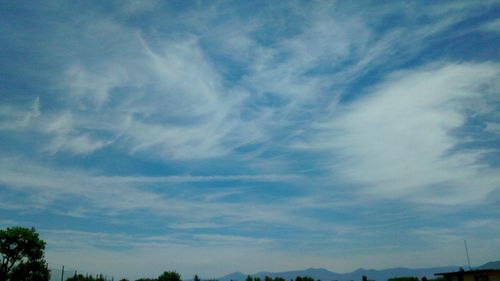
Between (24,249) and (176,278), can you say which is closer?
(24,249)

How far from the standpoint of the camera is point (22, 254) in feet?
191

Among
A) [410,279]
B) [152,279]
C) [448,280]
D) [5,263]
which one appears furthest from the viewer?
[152,279]

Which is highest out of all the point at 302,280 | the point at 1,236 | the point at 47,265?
the point at 1,236

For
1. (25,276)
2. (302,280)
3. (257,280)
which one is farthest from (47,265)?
(302,280)

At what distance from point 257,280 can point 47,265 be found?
37.0 meters

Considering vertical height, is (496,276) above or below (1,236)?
below

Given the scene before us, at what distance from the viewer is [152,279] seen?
66625mm

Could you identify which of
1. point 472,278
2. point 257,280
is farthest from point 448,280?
point 257,280

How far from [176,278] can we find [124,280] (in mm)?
14645

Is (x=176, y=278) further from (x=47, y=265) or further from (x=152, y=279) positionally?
(x=47, y=265)

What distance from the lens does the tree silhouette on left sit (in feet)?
186

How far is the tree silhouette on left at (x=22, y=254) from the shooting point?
5672 cm

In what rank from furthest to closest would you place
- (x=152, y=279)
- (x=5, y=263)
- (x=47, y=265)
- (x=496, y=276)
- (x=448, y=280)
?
(x=152, y=279)
(x=47, y=265)
(x=5, y=263)
(x=448, y=280)
(x=496, y=276)

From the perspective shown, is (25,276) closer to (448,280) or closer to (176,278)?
(176,278)
